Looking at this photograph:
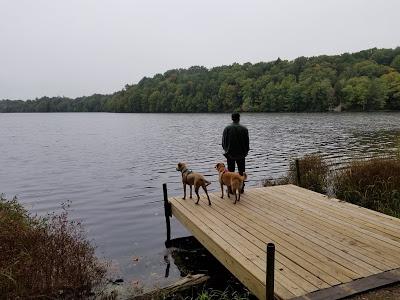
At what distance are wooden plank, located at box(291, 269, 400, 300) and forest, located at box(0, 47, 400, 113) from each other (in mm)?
95911

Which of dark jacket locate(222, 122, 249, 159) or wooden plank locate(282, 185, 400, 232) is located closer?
wooden plank locate(282, 185, 400, 232)

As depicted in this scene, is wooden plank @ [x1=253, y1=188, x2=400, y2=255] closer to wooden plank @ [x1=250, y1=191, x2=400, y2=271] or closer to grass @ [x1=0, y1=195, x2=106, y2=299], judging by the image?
wooden plank @ [x1=250, y1=191, x2=400, y2=271]

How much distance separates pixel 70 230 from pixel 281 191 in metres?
5.75

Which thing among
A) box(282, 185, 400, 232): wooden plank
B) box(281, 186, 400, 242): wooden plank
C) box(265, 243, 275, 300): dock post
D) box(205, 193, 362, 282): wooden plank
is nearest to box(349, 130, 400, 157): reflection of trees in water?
box(281, 186, 400, 242): wooden plank

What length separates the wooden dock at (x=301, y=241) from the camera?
518 cm

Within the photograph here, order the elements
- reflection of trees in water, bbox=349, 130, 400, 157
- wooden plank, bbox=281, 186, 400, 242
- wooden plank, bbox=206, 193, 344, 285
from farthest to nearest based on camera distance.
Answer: reflection of trees in water, bbox=349, 130, 400, 157
wooden plank, bbox=281, 186, 400, 242
wooden plank, bbox=206, 193, 344, 285

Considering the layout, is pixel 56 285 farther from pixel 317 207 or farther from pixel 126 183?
pixel 126 183

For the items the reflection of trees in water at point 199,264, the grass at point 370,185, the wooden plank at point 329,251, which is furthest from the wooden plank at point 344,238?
the grass at point 370,185

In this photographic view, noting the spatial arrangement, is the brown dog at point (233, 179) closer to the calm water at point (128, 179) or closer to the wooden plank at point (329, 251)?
the wooden plank at point (329, 251)

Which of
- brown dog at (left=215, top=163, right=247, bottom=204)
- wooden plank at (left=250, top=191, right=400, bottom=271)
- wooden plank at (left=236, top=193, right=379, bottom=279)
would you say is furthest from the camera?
brown dog at (left=215, top=163, right=247, bottom=204)

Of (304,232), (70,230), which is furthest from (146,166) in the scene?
(304,232)

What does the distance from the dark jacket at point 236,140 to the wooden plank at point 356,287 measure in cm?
523

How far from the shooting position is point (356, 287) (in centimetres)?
498

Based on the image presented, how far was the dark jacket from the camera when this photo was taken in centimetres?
993
